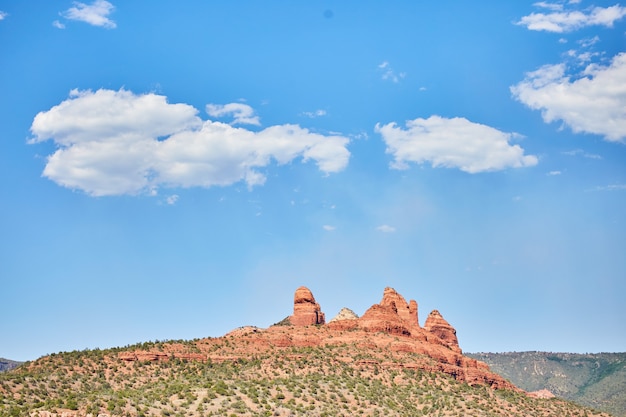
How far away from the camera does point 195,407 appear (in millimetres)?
74500

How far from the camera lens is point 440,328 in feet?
438

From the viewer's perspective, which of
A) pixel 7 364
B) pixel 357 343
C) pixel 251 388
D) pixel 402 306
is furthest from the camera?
pixel 7 364

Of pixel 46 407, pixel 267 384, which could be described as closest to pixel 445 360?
pixel 267 384

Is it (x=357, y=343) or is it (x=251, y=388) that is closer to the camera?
(x=251, y=388)

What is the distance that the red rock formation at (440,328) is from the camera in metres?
133

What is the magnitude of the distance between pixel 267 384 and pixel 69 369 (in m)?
21.6

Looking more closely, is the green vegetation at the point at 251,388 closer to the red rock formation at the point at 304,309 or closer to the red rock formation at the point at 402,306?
the red rock formation at the point at 304,309

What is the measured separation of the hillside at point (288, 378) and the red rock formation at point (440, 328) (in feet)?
62.8

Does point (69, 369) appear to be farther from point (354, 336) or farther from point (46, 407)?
point (354, 336)

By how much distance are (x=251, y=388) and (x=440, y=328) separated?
59389 millimetres

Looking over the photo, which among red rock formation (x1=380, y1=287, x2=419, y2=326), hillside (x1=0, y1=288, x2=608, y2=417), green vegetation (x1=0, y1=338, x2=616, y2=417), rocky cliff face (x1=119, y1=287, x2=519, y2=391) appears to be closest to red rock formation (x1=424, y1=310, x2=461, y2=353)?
red rock formation (x1=380, y1=287, x2=419, y2=326)

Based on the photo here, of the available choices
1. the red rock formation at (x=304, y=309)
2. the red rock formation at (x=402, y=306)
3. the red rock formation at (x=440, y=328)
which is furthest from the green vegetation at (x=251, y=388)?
the red rock formation at (x=440, y=328)

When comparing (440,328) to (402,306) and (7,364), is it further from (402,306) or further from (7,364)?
(7,364)

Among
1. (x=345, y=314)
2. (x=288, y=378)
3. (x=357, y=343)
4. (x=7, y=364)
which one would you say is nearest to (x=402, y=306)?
(x=345, y=314)
